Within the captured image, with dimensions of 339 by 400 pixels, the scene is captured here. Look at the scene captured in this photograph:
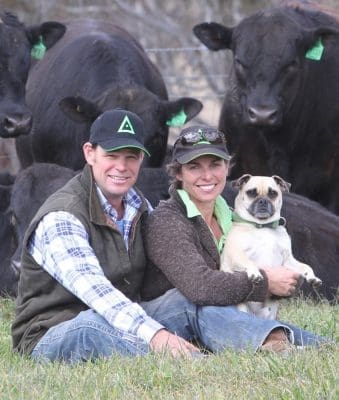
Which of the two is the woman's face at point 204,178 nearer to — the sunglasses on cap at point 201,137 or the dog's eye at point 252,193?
the sunglasses on cap at point 201,137

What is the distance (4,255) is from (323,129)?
349 cm

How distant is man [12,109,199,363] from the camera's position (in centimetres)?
598

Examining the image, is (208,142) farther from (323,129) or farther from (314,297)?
(323,129)

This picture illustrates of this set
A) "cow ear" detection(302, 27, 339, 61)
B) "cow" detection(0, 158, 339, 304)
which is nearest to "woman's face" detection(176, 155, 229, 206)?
"cow" detection(0, 158, 339, 304)

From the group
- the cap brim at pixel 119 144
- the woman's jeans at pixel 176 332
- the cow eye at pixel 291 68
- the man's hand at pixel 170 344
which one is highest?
the cap brim at pixel 119 144

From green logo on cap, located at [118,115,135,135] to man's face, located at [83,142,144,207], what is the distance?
0.31ft

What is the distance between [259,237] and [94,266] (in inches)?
38.9

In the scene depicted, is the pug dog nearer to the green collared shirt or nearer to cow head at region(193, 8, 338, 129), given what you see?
the green collared shirt

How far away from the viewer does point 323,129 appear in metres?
11.5

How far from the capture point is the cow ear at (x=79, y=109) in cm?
1045

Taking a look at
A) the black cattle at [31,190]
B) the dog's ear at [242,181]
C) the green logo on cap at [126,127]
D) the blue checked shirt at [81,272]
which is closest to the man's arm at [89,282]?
the blue checked shirt at [81,272]

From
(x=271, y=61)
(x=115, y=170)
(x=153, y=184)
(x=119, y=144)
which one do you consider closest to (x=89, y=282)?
(x=115, y=170)

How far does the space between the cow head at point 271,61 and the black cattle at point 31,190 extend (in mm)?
2286

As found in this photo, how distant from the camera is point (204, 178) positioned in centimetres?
642
